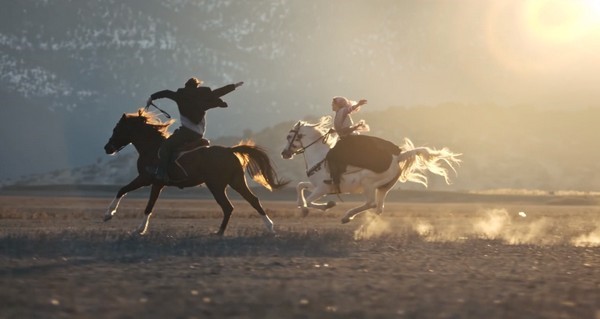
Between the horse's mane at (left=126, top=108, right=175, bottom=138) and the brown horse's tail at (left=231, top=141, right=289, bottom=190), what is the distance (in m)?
1.35

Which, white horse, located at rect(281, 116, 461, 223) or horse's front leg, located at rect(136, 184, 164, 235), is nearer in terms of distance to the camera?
horse's front leg, located at rect(136, 184, 164, 235)

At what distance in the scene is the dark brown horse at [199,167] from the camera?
600 inches

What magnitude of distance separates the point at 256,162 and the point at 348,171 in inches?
67.4

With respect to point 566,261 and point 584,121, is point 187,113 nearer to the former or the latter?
point 566,261

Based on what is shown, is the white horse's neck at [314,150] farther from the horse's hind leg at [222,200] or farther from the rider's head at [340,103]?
the horse's hind leg at [222,200]

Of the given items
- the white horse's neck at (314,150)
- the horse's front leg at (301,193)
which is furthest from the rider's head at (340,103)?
the horse's front leg at (301,193)

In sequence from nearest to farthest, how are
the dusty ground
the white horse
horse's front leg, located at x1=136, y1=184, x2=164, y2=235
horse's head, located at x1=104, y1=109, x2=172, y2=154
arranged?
the dusty ground
horse's front leg, located at x1=136, y1=184, x2=164, y2=235
horse's head, located at x1=104, y1=109, x2=172, y2=154
the white horse

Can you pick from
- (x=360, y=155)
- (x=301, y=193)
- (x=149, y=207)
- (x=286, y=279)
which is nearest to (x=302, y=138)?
(x=301, y=193)

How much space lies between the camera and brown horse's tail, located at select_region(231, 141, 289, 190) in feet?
53.1

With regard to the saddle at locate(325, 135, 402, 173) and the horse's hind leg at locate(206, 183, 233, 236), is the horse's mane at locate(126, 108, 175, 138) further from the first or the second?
the saddle at locate(325, 135, 402, 173)

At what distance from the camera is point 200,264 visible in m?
9.88

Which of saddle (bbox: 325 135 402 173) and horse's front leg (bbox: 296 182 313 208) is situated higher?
saddle (bbox: 325 135 402 173)

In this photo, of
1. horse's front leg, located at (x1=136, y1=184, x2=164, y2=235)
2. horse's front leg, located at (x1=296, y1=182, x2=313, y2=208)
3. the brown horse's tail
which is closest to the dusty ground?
horse's front leg, located at (x1=136, y1=184, x2=164, y2=235)

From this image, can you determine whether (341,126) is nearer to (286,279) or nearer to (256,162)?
(256,162)
